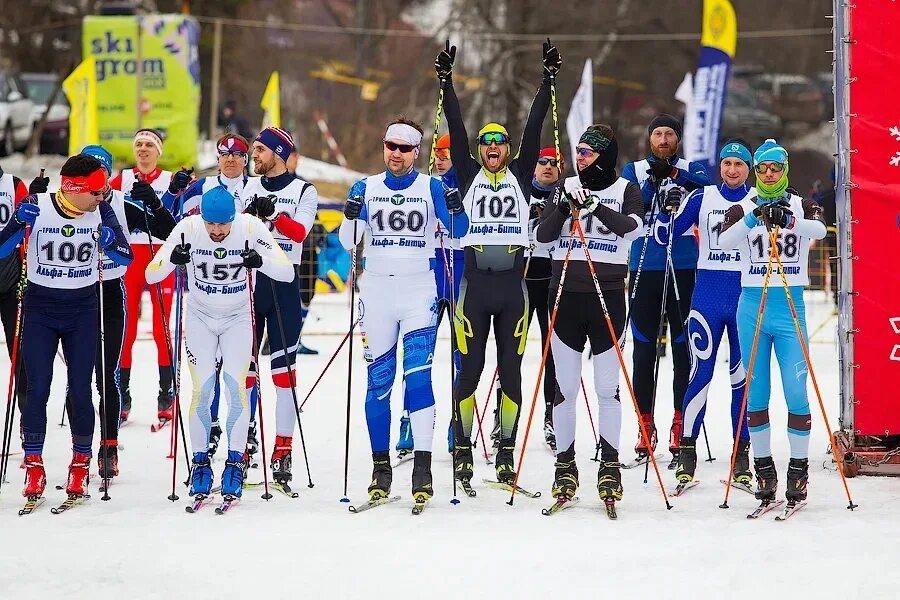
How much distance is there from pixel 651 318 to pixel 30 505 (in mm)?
3649

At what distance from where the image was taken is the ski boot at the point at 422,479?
6.48 m

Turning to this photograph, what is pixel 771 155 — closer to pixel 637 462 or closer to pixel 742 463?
pixel 742 463

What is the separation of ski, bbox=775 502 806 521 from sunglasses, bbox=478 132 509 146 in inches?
96.0

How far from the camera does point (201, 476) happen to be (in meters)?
6.57

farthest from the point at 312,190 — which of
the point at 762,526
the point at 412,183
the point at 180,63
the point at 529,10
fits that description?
the point at 529,10

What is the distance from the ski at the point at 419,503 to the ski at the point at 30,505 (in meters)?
1.95

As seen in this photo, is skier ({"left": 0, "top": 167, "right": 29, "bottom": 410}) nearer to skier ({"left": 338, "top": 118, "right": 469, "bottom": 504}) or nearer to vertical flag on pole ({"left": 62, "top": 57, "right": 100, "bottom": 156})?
skier ({"left": 338, "top": 118, "right": 469, "bottom": 504})

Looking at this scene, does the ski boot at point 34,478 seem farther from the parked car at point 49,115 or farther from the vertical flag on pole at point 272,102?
the parked car at point 49,115

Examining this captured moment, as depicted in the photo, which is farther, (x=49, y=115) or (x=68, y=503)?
(x=49, y=115)

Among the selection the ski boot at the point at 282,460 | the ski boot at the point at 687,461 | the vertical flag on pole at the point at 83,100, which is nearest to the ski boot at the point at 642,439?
the ski boot at the point at 687,461

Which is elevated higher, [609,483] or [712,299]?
[712,299]

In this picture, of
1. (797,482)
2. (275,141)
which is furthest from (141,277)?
(797,482)

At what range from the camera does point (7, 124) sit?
2470 cm

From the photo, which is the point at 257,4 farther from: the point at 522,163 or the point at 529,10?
the point at 522,163
